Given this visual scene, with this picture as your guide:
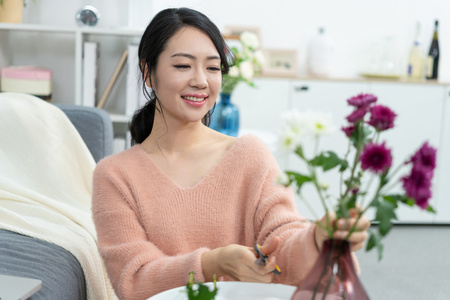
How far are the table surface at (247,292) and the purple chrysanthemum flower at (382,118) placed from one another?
0.35 m

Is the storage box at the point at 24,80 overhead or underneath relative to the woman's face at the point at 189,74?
underneath

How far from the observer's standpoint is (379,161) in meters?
0.67

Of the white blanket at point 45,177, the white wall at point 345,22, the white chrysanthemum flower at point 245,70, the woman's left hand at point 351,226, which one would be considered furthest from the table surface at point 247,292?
the white wall at point 345,22

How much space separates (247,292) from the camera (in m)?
0.98

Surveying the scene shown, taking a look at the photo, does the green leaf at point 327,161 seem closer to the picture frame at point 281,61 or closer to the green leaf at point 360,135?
the green leaf at point 360,135

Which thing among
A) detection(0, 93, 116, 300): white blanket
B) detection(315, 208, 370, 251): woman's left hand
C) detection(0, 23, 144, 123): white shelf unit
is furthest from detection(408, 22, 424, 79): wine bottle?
detection(315, 208, 370, 251): woman's left hand

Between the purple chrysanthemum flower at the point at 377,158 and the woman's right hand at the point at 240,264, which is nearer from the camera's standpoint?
the purple chrysanthemum flower at the point at 377,158

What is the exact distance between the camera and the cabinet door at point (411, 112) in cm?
378

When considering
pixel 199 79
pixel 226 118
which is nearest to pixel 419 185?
pixel 199 79

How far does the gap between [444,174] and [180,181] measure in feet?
9.93

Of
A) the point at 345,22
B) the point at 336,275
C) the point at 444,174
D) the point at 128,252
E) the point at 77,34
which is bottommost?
the point at 444,174

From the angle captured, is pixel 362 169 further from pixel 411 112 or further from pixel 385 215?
pixel 411 112

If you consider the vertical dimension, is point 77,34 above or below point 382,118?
above

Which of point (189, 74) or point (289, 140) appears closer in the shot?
point (289, 140)
